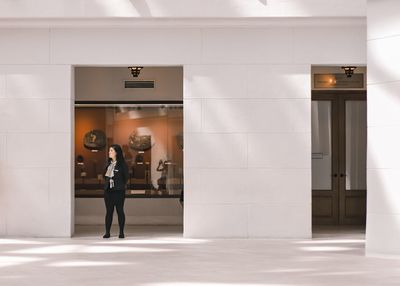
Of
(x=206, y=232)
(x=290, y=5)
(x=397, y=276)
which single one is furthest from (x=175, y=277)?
(x=290, y=5)

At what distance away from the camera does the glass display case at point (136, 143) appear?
73.9 feet

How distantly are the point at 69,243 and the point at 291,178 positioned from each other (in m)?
4.62

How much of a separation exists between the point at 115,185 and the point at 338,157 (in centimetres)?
648

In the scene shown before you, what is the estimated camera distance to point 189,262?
14070 millimetres

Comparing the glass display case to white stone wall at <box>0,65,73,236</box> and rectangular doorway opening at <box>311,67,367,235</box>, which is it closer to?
rectangular doorway opening at <box>311,67,367,235</box>

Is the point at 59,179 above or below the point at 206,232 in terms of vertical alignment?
above

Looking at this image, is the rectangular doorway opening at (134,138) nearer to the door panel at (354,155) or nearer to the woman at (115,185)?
the woman at (115,185)

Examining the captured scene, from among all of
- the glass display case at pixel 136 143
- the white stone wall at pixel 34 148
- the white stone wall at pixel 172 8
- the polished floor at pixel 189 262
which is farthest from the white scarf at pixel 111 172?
the glass display case at pixel 136 143

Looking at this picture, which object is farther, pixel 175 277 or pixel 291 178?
pixel 291 178

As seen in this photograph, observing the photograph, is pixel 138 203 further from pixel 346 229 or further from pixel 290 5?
pixel 290 5

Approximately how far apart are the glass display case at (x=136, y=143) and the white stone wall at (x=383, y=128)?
27.4 feet

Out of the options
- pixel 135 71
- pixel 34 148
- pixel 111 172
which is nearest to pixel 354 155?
pixel 135 71

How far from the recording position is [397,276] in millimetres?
12516

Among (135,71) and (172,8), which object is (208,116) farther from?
(135,71)
